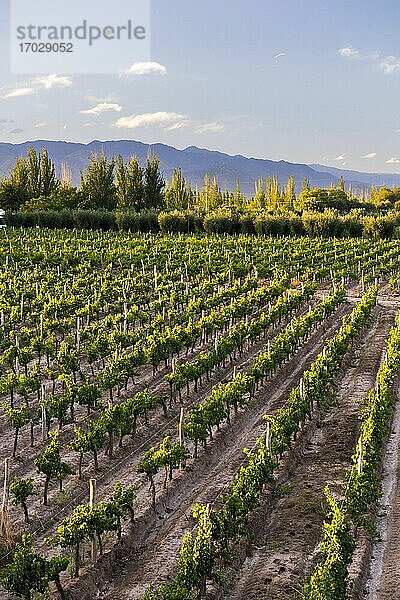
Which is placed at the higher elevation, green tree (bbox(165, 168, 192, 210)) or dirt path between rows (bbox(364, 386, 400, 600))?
green tree (bbox(165, 168, 192, 210))

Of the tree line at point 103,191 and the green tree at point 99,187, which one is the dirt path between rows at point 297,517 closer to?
the tree line at point 103,191

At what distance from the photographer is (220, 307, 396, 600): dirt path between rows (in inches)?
380

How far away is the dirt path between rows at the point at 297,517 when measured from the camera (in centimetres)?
965

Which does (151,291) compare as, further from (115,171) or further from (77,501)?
(115,171)

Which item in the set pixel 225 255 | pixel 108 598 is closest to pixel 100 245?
pixel 225 255

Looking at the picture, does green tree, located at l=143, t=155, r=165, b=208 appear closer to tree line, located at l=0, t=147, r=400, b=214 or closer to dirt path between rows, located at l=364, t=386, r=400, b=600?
tree line, located at l=0, t=147, r=400, b=214

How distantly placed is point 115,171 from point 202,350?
58005 mm

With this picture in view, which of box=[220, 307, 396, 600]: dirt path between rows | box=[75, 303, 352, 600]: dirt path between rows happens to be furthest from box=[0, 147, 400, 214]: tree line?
box=[220, 307, 396, 600]: dirt path between rows

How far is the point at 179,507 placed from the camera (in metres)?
12.0

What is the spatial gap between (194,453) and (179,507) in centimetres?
190

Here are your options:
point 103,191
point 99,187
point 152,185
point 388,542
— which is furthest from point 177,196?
point 388,542

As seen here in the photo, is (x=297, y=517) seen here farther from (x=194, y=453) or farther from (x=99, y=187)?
(x=99, y=187)

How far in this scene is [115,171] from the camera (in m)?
76.2

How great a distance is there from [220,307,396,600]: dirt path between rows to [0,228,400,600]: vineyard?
37 millimetres
